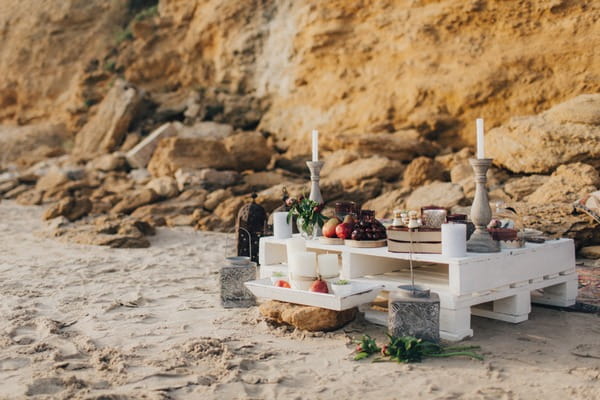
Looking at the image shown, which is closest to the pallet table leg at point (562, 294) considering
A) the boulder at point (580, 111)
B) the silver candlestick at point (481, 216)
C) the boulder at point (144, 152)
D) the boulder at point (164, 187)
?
the silver candlestick at point (481, 216)

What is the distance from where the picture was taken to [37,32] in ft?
68.3

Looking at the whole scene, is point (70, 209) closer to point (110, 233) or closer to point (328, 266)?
point (110, 233)

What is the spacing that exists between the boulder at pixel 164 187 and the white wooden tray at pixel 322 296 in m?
7.32

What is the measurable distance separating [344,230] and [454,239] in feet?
3.01

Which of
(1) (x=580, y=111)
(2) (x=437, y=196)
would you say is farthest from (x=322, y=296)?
(1) (x=580, y=111)

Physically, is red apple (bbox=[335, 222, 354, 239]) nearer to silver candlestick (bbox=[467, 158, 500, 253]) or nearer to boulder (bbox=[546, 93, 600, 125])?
silver candlestick (bbox=[467, 158, 500, 253])

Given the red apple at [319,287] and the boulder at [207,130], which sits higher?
the boulder at [207,130]

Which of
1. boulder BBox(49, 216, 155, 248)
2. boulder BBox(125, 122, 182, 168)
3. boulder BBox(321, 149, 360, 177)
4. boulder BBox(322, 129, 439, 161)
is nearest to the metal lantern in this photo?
boulder BBox(49, 216, 155, 248)

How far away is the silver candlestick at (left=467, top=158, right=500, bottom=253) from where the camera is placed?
14.2 feet

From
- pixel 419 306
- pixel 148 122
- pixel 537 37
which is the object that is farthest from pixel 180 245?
pixel 148 122

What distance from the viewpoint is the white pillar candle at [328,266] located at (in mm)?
4453

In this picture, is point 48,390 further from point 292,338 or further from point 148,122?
point 148,122

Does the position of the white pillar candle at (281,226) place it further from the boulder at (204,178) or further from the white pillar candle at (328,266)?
the boulder at (204,178)

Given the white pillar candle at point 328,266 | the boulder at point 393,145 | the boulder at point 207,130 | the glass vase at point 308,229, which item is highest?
the boulder at point 207,130
